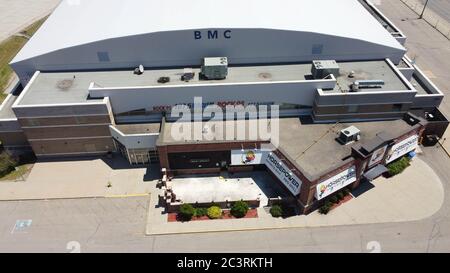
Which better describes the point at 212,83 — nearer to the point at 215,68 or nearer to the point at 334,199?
the point at 215,68

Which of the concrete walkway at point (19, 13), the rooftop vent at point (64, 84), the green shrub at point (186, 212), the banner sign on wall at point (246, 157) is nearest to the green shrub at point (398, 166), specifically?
the banner sign on wall at point (246, 157)

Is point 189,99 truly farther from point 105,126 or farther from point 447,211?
point 447,211

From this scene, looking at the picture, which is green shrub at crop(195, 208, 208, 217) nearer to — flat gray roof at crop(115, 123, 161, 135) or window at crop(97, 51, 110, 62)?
flat gray roof at crop(115, 123, 161, 135)

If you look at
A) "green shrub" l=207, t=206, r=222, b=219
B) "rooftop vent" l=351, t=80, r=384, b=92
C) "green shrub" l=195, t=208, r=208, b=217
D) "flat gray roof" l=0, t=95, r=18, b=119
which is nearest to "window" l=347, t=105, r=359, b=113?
"rooftop vent" l=351, t=80, r=384, b=92

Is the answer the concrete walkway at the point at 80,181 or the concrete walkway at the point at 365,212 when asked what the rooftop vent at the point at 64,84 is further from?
the concrete walkway at the point at 365,212
